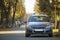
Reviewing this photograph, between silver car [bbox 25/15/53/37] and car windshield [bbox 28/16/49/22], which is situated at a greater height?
car windshield [bbox 28/16/49/22]

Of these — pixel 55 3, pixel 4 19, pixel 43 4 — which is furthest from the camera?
pixel 4 19

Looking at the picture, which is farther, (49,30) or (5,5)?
(5,5)

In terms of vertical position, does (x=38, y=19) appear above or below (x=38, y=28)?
above

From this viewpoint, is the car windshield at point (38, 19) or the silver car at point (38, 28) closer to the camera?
the silver car at point (38, 28)

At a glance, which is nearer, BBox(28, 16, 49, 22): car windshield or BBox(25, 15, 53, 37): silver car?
BBox(25, 15, 53, 37): silver car

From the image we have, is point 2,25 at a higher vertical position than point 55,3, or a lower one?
lower

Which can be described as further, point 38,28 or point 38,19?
point 38,19

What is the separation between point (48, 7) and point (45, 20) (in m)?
20.4

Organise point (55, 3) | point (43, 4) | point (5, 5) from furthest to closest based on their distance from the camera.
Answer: point (5, 5), point (43, 4), point (55, 3)

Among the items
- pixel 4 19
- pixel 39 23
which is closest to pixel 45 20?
pixel 39 23

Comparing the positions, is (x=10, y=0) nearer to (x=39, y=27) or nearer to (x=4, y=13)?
(x=4, y=13)

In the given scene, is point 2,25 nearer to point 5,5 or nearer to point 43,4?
point 5,5

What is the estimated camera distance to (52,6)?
136ft

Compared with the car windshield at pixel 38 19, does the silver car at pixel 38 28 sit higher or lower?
lower
